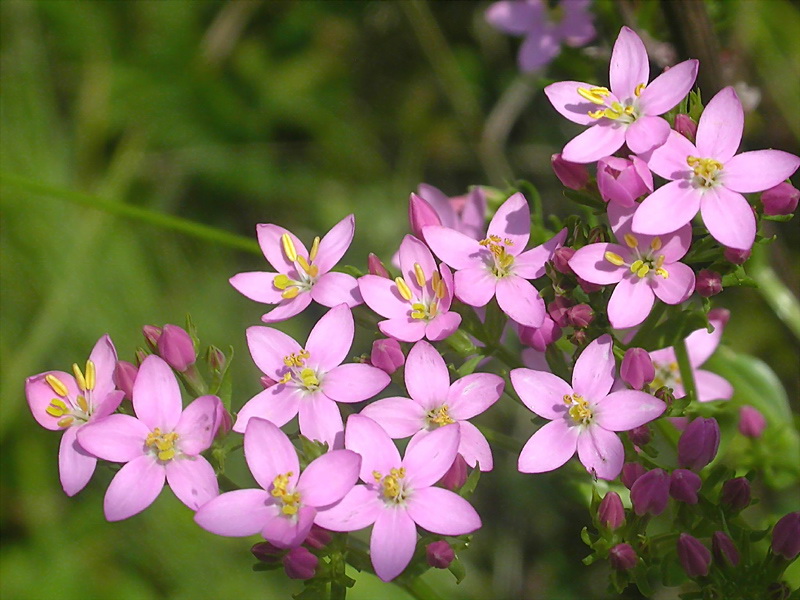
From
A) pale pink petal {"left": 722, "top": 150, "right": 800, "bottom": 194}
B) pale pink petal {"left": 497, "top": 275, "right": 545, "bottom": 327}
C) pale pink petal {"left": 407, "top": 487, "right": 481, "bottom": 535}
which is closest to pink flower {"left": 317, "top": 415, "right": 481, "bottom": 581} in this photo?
pale pink petal {"left": 407, "top": 487, "right": 481, "bottom": 535}

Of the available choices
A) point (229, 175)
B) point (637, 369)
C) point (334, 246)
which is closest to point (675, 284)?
point (637, 369)

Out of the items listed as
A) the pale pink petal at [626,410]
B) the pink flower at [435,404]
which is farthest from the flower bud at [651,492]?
the pink flower at [435,404]

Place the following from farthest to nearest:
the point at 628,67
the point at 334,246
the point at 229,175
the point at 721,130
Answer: the point at 229,175
the point at 334,246
the point at 628,67
the point at 721,130

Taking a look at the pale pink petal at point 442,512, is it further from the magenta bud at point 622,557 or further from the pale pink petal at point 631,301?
the pale pink petal at point 631,301

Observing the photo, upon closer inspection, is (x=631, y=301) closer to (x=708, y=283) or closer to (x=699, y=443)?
(x=708, y=283)

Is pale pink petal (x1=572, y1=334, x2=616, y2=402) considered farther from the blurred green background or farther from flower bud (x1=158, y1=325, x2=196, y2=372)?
the blurred green background
